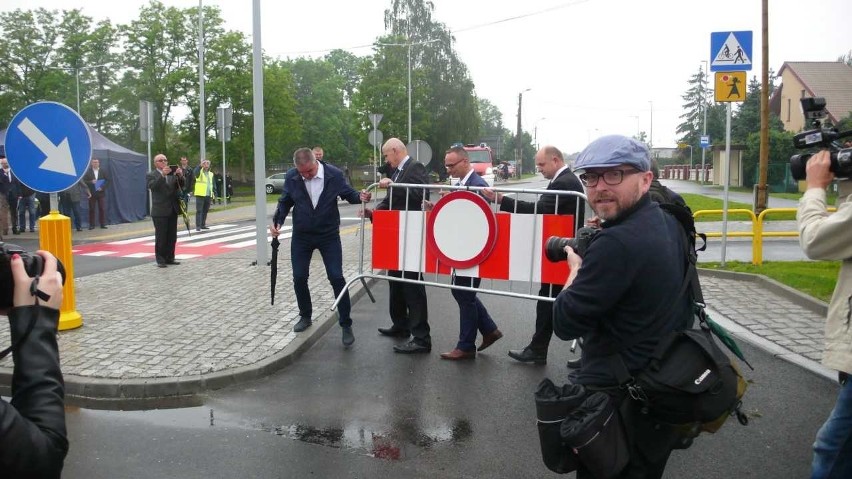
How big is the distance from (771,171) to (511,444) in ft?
133

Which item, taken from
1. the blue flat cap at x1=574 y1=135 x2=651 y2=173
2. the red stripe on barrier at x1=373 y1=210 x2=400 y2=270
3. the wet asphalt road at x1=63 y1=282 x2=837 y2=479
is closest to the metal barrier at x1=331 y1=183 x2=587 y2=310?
the red stripe on barrier at x1=373 y1=210 x2=400 y2=270

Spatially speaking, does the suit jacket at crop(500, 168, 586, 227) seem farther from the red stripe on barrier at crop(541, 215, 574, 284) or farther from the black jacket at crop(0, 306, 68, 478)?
the black jacket at crop(0, 306, 68, 478)

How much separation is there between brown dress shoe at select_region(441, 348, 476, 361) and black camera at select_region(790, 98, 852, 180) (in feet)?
12.8

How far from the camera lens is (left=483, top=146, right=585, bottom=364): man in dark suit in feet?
20.2

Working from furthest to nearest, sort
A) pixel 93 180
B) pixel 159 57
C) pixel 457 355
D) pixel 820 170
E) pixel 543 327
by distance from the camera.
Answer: pixel 159 57 < pixel 93 180 < pixel 457 355 < pixel 543 327 < pixel 820 170

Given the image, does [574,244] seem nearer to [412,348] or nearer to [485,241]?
[485,241]

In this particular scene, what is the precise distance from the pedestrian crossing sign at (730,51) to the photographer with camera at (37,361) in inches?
419

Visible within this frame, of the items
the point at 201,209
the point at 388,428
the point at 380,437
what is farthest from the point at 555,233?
the point at 201,209

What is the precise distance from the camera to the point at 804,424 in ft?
15.9

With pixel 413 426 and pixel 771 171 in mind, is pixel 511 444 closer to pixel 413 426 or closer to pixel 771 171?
pixel 413 426

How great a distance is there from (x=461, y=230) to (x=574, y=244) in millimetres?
3363

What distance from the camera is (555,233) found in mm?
5941

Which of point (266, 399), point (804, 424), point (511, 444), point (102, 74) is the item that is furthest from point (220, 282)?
point (102, 74)

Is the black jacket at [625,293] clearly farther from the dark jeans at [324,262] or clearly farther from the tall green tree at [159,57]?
the tall green tree at [159,57]
